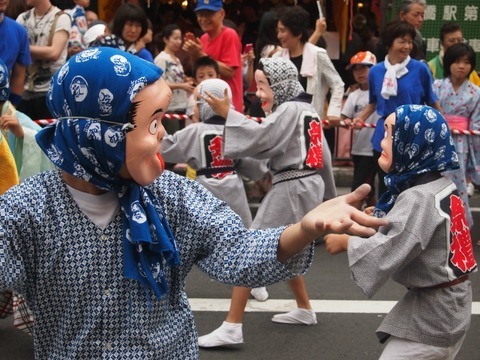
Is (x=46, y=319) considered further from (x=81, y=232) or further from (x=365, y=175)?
(x=365, y=175)

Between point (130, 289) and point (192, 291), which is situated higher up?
point (130, 289)

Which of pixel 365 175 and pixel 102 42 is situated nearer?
pixel 102 42

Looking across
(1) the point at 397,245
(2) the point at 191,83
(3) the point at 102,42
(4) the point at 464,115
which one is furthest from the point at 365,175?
(1) the point at 397,245

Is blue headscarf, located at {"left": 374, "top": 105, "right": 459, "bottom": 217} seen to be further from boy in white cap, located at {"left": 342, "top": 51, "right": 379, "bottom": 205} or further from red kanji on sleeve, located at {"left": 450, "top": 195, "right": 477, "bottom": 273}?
boy in white cap, located at {"left": 342, "top": 51, "right": 379, "bottom": 205}

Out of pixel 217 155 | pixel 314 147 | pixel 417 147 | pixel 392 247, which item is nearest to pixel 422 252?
pixel 392 247

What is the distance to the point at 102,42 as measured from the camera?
708cm

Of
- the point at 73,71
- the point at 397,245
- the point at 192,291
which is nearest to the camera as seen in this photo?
the point at 73,71

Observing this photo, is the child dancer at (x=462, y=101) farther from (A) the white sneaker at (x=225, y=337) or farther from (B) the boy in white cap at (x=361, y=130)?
(A) the white sneaker at (x=225, y=337)

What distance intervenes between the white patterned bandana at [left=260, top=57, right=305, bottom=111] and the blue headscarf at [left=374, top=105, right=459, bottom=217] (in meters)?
1.64

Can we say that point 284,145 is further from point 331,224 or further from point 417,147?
point 331,224

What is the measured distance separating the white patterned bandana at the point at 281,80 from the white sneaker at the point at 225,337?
1.47 meters

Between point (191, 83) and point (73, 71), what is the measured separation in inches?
261

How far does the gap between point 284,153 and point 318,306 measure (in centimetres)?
108

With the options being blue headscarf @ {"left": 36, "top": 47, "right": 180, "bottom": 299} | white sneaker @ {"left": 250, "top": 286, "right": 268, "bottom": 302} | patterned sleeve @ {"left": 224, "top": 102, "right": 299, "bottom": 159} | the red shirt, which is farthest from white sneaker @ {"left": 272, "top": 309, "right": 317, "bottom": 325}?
the red shirt
